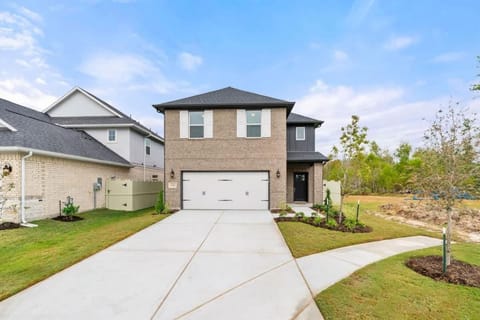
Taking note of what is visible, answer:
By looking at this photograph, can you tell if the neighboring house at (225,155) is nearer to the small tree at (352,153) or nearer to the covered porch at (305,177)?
the covered porch at (305,177)

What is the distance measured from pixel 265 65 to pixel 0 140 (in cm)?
1435

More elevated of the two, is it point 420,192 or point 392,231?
point 420,192

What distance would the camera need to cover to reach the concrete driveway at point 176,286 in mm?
2838

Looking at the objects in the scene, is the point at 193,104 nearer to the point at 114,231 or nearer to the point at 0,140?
the point at 114,231

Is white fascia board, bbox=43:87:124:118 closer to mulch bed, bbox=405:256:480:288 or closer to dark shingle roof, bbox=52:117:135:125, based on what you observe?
dark shingle roof, bbox=52:117:135:125

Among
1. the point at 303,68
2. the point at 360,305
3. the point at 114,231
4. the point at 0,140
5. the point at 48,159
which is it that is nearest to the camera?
the point at 360,305

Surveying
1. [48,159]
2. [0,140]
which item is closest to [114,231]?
[48,159]

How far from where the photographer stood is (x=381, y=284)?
11.8 ft

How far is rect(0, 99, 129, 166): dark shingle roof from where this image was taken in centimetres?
877

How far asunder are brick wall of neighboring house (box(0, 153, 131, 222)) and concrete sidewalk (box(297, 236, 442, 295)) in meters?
10.3

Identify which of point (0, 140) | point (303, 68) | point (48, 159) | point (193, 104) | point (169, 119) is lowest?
point (48, 159)

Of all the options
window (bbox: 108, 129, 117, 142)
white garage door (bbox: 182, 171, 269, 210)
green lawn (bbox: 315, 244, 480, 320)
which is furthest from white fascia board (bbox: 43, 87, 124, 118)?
green lawn (bbox: 315, 244, 480, 320)

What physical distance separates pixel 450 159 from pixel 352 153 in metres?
Result: 3.81

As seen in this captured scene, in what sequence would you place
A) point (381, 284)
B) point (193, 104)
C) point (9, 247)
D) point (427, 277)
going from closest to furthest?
1. point (381, 284)
2. point (427, 277)
3. point (9, 247)
4. point (193, 104)
